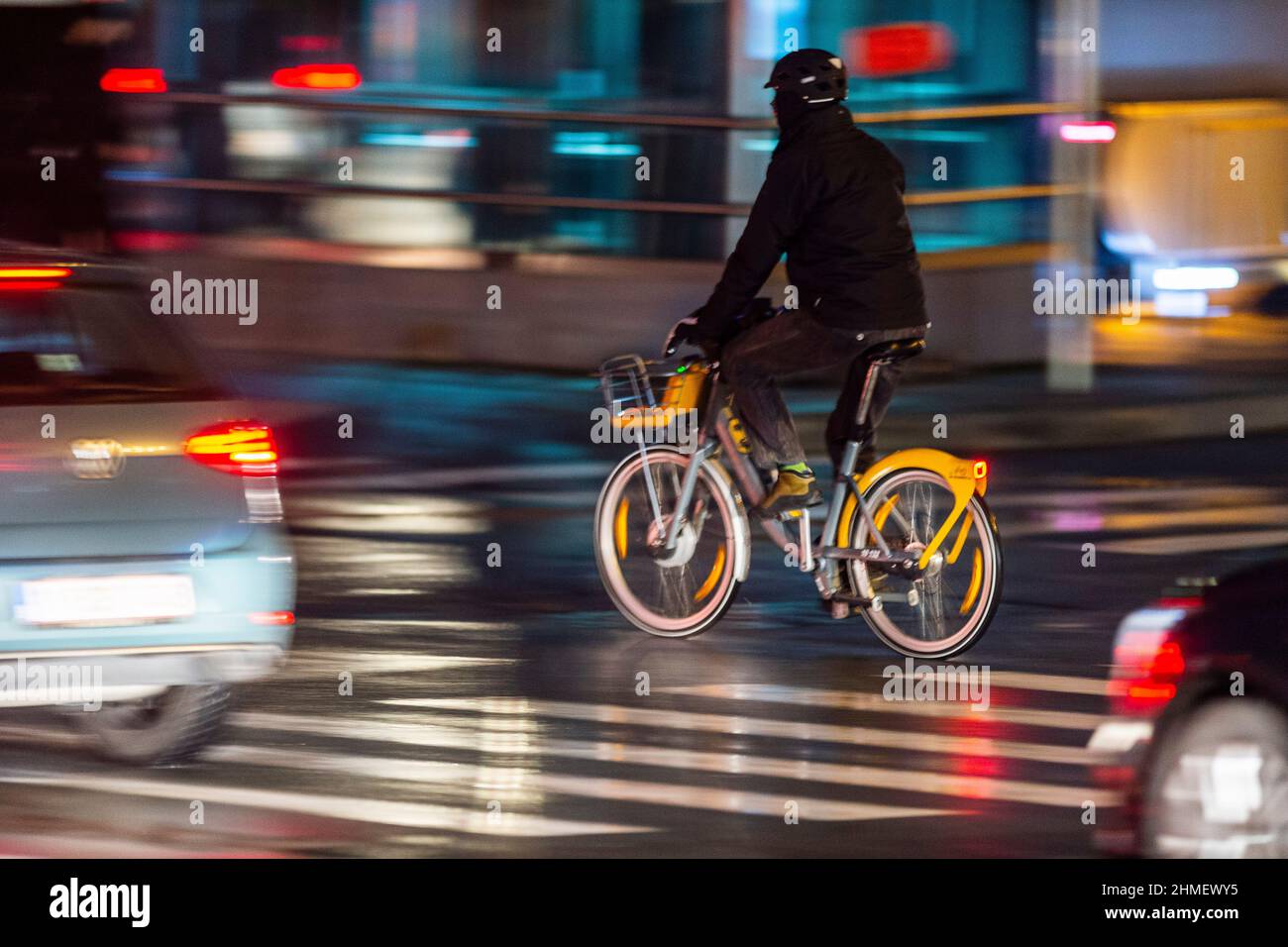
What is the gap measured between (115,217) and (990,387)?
812 cm

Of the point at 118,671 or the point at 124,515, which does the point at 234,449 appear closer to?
the point at 124,515

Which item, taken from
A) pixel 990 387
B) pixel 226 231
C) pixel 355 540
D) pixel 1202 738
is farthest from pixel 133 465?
pixel 226 231

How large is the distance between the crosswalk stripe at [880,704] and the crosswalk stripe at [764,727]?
30 cm

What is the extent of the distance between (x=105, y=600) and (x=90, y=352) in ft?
2.69

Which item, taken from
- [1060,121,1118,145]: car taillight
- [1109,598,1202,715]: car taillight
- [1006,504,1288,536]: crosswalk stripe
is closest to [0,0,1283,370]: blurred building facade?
[1060,121,1118,145]: car taillight

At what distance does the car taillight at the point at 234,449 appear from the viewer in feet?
25.0

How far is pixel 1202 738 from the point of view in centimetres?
607

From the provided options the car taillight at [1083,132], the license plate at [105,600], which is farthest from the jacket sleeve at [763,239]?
the car taillight at [1083,132]

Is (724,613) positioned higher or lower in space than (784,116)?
lower

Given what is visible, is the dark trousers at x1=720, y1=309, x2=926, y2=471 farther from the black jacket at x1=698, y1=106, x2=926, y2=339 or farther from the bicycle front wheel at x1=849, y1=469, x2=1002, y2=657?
the bicycle front wheel at x1=849, y1=469, x2=1002, y2=657

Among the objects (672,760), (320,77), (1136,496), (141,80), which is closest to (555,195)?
(320,77)

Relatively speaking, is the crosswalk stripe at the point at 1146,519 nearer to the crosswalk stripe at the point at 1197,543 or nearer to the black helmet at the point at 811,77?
the crosswalk stripe at the point at 1197,543

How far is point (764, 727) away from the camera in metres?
8.57
